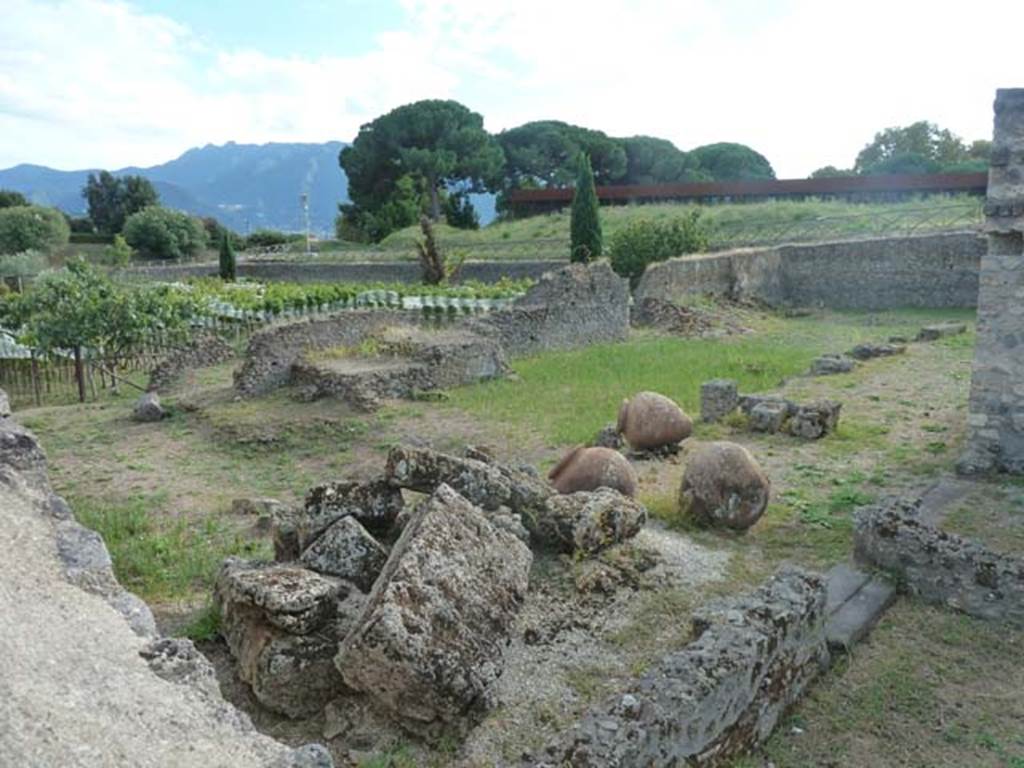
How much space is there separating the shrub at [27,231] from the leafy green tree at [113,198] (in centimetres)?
1346

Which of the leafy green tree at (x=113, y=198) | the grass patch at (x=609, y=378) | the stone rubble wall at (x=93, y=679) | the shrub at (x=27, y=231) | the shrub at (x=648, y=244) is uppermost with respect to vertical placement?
the leafy green tree at (x=113, y=198)

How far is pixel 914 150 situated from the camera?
6225 centimetres

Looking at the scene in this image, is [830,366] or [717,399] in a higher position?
[717,399]

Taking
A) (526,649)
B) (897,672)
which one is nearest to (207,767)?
(526,649)

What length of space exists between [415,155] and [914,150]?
115 ft

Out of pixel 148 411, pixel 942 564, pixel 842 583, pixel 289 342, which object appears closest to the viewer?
pixel 942 564

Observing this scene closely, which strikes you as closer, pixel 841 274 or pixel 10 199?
pixel 841 274

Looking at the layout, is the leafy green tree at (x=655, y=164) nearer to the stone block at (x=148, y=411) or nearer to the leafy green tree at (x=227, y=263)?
the leafy green tree at (x=227, y=263)

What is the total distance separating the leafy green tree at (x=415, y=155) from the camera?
60562 millimetres

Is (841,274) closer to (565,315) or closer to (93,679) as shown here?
(565,315)

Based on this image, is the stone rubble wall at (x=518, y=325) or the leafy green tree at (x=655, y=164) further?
the leafy green tree at (x=655, y=164)

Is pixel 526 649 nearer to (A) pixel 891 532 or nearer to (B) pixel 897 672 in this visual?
(B) pixel 897 672

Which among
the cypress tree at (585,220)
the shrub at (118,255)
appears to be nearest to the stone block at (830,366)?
the cypress tree at (585,220)

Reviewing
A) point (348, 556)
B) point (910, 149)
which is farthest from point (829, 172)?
point (348, 556)
